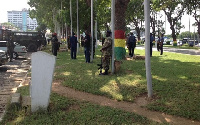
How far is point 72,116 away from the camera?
4973 mm

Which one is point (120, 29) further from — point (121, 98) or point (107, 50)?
point (121, 98)

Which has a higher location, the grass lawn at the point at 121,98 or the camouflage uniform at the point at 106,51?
the camouflage uniform at the point at 106,51

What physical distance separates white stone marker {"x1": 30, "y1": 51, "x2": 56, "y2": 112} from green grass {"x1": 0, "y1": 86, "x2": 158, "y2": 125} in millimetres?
201

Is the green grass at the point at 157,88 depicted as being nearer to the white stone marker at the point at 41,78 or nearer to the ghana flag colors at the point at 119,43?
the white stone marker at the point at 41,78

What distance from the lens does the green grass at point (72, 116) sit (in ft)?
15.3

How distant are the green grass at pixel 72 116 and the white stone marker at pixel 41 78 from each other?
0.66 feet

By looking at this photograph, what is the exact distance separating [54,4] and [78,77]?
80.4 feet

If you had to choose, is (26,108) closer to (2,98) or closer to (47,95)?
(47,95)

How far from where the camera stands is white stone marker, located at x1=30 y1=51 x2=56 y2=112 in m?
5.16

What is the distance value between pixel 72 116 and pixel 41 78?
989 millimetres

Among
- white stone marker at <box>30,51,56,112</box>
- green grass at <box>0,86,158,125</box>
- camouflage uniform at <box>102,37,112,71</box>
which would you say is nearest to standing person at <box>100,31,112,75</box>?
camouflage uniform at <box>102,37,112,71</box>

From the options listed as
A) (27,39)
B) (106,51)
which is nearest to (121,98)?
(106,51)

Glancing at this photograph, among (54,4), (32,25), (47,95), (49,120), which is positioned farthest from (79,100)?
(32,25)

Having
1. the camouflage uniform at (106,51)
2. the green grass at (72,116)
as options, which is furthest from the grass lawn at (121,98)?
the camouflage uniform at (106,51)
